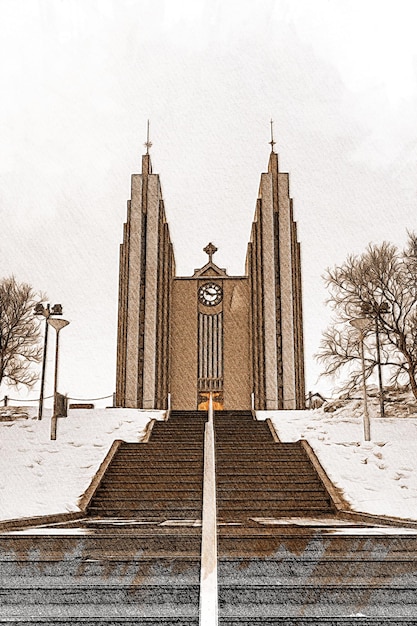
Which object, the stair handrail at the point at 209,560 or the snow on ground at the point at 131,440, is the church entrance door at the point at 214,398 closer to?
the snow on ground at the point at 131,440

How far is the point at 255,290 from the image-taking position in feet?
88.3

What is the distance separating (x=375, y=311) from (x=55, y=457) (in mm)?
11561

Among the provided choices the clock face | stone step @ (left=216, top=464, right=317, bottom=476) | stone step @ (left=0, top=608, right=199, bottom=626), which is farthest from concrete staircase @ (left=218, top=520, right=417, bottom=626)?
the clock face

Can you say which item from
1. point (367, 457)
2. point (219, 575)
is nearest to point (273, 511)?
point (367, 457)

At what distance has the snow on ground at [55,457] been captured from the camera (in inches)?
385

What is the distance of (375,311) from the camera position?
20453 mm

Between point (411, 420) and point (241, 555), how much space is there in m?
11.2

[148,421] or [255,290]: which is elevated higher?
[255,290]

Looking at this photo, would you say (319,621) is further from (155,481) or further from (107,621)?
(155,481)

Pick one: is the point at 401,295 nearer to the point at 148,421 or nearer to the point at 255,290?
the point at 255,290

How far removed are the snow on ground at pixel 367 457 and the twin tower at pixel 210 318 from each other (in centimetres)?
801

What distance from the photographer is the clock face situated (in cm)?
2875

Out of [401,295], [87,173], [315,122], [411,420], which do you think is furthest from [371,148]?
[411,420]

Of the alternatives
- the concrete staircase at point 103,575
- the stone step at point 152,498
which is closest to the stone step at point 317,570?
the concrete staircase at point 103,575
